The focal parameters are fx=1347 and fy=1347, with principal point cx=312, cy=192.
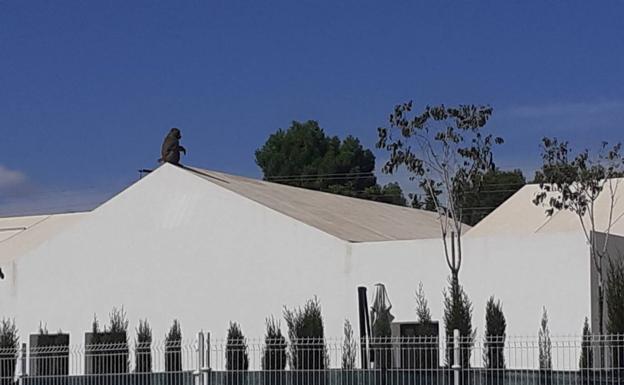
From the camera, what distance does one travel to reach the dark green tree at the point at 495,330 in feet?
77.0

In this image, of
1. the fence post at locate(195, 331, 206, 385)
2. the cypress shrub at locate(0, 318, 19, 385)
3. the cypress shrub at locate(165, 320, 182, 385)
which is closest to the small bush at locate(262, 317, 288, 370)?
the cypress shrub at locate(165, 320, 182, 385)

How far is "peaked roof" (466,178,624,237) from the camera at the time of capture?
3045 centimetres

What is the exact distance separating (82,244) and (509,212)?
1034 centimetres

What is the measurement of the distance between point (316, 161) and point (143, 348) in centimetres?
4241

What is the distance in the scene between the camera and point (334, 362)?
26250mm

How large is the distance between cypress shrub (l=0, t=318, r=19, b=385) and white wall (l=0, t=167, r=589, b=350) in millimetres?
261

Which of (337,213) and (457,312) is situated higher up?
(337,213)

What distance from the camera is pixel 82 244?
3183 centimetres

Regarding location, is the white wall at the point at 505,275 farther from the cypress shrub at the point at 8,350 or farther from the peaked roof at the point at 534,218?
the cypress shrub at the point at 8,350

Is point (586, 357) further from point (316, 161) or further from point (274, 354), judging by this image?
point (316, 161)

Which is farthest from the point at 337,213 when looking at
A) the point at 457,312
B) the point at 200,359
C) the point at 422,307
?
the point at 200,359

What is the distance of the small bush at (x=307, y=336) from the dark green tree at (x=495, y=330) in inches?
123

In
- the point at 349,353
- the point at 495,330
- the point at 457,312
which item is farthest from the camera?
the point at 349,353

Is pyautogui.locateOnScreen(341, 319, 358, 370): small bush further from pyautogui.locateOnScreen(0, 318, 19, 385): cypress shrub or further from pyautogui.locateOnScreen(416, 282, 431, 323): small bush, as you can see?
pyautogui.locateOnScreen(0, 318, 19, 385): cypress shrub
